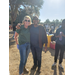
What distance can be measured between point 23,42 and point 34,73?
4.38 feet

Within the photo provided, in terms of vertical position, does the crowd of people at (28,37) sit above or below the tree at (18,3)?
below

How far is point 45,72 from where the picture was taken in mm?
2350

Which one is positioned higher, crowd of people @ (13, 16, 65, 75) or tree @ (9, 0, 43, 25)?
tree @ (9, 0, 43, 25)

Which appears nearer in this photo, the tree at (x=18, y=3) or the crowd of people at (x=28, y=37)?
the crowd of people at (x=28, y=37)

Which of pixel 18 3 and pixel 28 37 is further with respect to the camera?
pixel 18 3

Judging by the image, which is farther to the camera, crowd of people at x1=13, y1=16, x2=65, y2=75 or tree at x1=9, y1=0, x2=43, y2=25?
tree at x1=9, y1=0, x2=43, y2=25

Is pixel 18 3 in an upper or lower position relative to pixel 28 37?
upper
